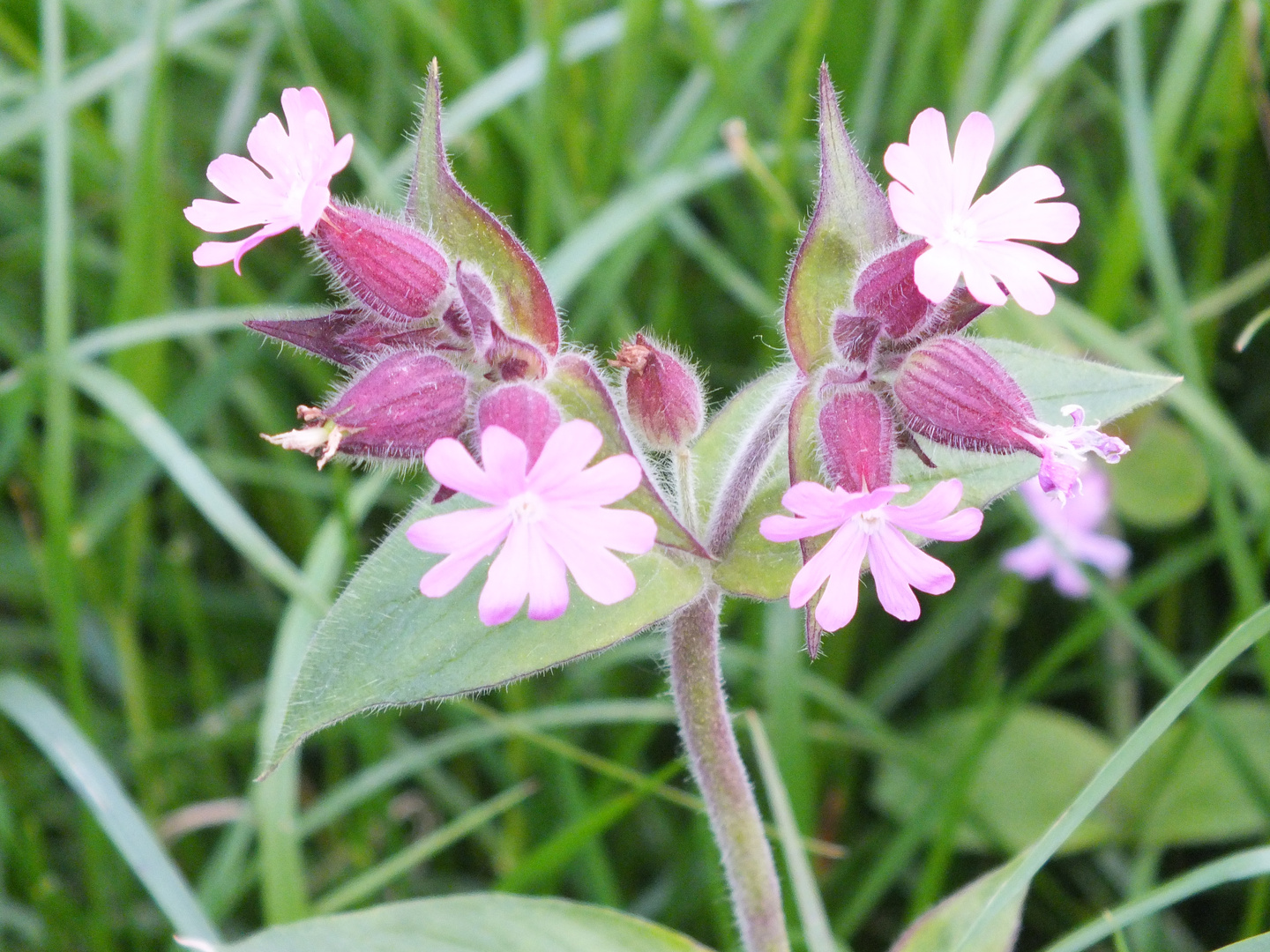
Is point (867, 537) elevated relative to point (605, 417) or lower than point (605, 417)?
lower

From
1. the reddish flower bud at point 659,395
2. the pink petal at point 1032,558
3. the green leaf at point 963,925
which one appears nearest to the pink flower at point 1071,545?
the pink petal at point 1032,558

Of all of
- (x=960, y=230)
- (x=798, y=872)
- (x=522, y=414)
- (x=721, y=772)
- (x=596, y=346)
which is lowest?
(x=798, y=872)

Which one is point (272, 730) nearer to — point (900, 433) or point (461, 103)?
point (900, 433)

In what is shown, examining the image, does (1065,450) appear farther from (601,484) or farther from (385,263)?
(385,263)

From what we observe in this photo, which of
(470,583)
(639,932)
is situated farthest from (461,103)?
(639,932)

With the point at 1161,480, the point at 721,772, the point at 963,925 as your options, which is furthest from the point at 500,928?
the point at 1161,480

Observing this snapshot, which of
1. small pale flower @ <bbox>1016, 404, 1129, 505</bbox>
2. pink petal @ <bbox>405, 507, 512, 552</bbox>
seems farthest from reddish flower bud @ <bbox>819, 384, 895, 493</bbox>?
pink petal @ <bbox>405, 507, 512, 552</bbox>
